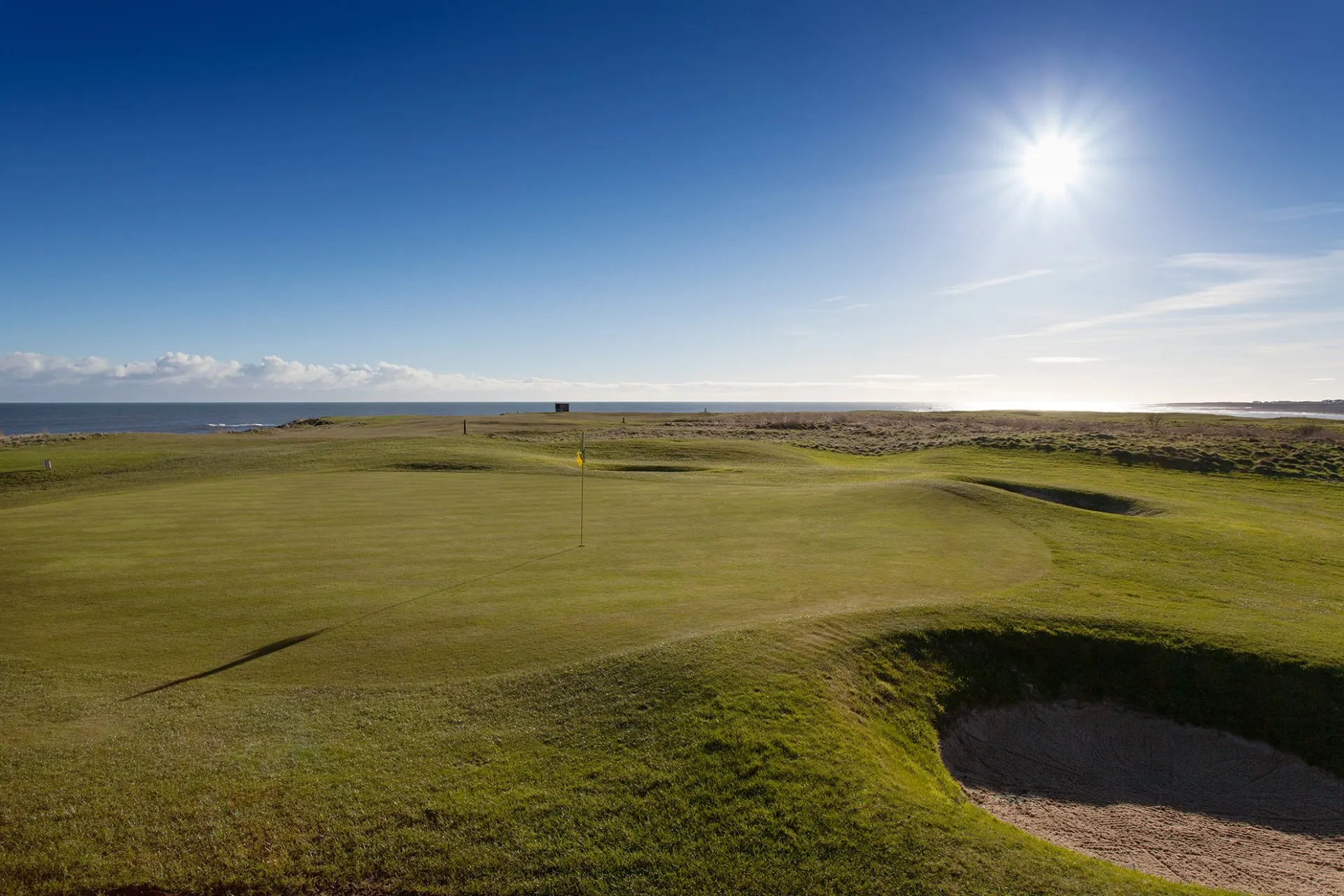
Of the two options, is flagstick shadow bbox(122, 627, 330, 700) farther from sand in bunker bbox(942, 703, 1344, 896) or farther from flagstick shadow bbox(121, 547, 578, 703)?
sand in bunker bbox(942, 703, 1344, 896)

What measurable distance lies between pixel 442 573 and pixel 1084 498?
26.4 m

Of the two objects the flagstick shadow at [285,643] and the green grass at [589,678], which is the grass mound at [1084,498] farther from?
the flagstick shadow at [285,643]

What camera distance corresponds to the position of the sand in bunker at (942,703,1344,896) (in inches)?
314

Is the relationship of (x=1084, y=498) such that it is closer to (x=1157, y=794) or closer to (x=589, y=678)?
(x=1157, y=794)

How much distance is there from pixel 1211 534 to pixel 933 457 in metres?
26.8

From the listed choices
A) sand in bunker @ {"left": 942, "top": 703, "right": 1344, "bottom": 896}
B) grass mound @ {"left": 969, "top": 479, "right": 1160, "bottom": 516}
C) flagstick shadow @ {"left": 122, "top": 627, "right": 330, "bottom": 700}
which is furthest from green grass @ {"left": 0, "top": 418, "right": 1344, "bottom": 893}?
grass mound @ {"left": 969, "top": 479, "right": 1160, "bottom": 516}

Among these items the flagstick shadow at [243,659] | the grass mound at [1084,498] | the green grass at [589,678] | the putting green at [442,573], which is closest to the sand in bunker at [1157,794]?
the green grass at [589,678]

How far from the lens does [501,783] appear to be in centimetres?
712

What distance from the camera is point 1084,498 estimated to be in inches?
1077

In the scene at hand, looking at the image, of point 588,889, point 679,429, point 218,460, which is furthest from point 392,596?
point 679,429

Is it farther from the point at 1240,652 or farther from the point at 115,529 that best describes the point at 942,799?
the point at 115,529

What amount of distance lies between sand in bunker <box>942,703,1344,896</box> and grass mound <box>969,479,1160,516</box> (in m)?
16.0

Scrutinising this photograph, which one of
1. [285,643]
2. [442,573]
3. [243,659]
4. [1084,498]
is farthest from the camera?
[1084,498]

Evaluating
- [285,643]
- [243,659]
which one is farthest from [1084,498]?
[243,659]
